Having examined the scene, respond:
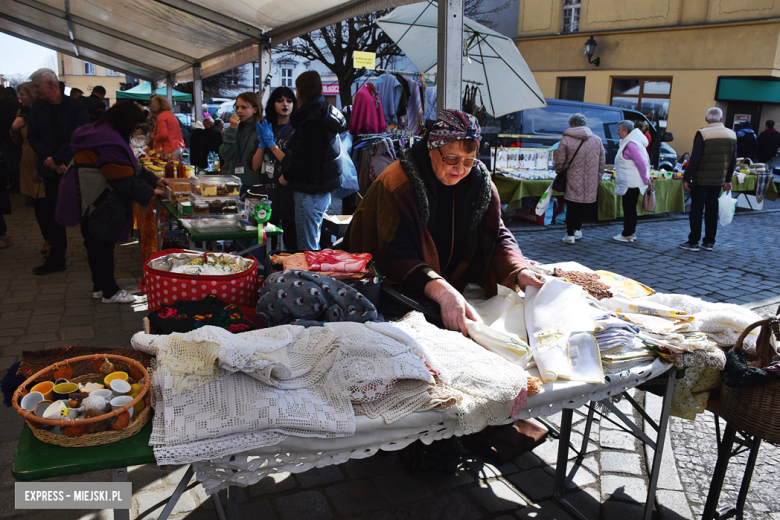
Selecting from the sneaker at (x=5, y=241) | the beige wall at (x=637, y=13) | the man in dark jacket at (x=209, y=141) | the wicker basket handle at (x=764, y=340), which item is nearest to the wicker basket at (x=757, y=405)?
the wicker basket handle at (x=764, y=340)

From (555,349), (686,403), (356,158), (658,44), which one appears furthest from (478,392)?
(658,44)

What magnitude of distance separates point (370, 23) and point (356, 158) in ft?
44.7

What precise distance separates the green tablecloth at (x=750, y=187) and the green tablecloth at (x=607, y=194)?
1.38 meters

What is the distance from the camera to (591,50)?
18.1 metres

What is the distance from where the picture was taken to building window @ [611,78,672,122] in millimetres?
17266

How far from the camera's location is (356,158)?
737 centimetres

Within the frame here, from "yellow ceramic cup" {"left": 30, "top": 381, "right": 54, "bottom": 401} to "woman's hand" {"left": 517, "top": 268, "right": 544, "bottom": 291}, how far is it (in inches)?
70.7

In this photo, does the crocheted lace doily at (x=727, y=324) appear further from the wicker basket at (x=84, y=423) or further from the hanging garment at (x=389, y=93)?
the hanging garment at (x=389, y=93)

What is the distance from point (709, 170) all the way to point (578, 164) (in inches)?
66.7

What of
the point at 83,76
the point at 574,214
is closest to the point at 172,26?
the point at 574,214

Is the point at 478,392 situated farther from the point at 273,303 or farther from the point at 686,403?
the point at 686,403

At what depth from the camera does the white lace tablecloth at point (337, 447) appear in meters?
1.42

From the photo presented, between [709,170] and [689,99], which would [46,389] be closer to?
[709,170]

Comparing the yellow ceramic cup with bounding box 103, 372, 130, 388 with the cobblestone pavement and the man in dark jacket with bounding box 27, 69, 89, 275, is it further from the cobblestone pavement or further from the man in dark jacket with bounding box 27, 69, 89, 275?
the man in dark jacket with bounding box 27, 69, 89, 275
